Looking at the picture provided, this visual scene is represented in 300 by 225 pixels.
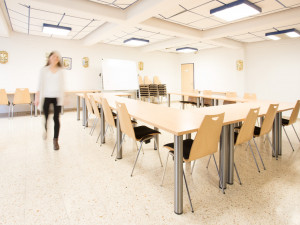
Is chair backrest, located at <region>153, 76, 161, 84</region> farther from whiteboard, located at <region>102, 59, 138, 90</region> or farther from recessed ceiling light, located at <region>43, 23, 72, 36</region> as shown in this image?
recessed ceiling light, located at <region>43, 23, 72, 36</region>

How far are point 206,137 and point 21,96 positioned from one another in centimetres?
601

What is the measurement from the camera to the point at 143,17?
4152 millimetres

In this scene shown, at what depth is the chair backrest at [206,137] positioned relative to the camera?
5.91 ft

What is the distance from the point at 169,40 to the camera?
7359 mm

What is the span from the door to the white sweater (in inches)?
302

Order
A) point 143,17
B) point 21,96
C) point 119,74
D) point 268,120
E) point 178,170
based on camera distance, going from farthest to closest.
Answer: point 119,74 → point 21,96 → point 143,17 → point 268,120 → point 178,170

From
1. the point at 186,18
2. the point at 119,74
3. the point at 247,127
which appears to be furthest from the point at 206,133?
the point at 119,74

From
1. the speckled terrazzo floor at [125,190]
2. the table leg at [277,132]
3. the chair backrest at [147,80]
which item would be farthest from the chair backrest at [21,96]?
the table leg at [277,132]

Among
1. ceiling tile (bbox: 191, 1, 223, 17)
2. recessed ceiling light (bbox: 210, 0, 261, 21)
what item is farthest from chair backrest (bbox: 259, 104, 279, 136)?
ceiling tile (bbox: 191, 1, 223, 17)

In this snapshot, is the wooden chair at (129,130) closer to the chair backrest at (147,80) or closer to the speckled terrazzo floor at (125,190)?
the speckled terrazzo floor at (125,190)

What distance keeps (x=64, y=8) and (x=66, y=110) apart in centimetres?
461

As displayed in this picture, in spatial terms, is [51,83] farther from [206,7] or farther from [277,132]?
[277,132]

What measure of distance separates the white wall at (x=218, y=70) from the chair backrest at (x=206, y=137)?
6775 millimetres

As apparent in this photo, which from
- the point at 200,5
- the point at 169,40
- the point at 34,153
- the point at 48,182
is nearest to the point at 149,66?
the point at 169,40
